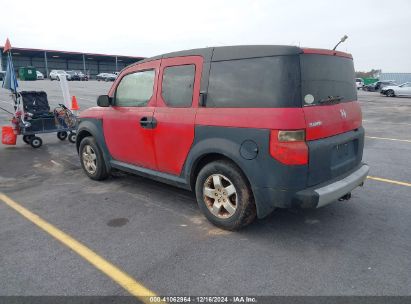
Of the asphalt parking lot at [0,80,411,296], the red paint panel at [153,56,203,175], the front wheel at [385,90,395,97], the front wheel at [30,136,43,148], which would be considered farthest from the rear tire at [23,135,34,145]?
the front wheel at [385,90,395,97]

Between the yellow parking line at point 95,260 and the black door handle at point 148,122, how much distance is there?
157cm

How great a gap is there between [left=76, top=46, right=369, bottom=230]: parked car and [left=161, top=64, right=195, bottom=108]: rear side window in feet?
0.04

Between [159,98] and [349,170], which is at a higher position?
[159,98]

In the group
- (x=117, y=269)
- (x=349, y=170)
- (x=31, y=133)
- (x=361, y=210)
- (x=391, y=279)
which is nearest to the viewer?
(x=391, y=279)

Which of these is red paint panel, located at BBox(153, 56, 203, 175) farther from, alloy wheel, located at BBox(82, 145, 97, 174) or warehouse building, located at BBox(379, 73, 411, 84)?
warehouse building, located at BBox(379, 73, 411, 84)

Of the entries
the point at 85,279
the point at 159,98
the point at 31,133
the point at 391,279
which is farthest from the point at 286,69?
the point at 31,133

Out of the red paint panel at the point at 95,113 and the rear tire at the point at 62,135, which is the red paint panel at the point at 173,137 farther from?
the rear tire at the point at 62,135

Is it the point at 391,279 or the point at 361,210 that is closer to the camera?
the point at 391,279

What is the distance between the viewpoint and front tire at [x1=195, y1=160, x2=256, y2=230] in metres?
3.40

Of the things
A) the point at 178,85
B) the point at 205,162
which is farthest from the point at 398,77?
the point at 205,162

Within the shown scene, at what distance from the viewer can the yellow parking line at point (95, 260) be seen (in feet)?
8.82

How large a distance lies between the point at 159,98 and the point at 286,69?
171 cm

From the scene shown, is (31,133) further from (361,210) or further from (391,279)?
(391,279)

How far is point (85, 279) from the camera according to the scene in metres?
2.85
